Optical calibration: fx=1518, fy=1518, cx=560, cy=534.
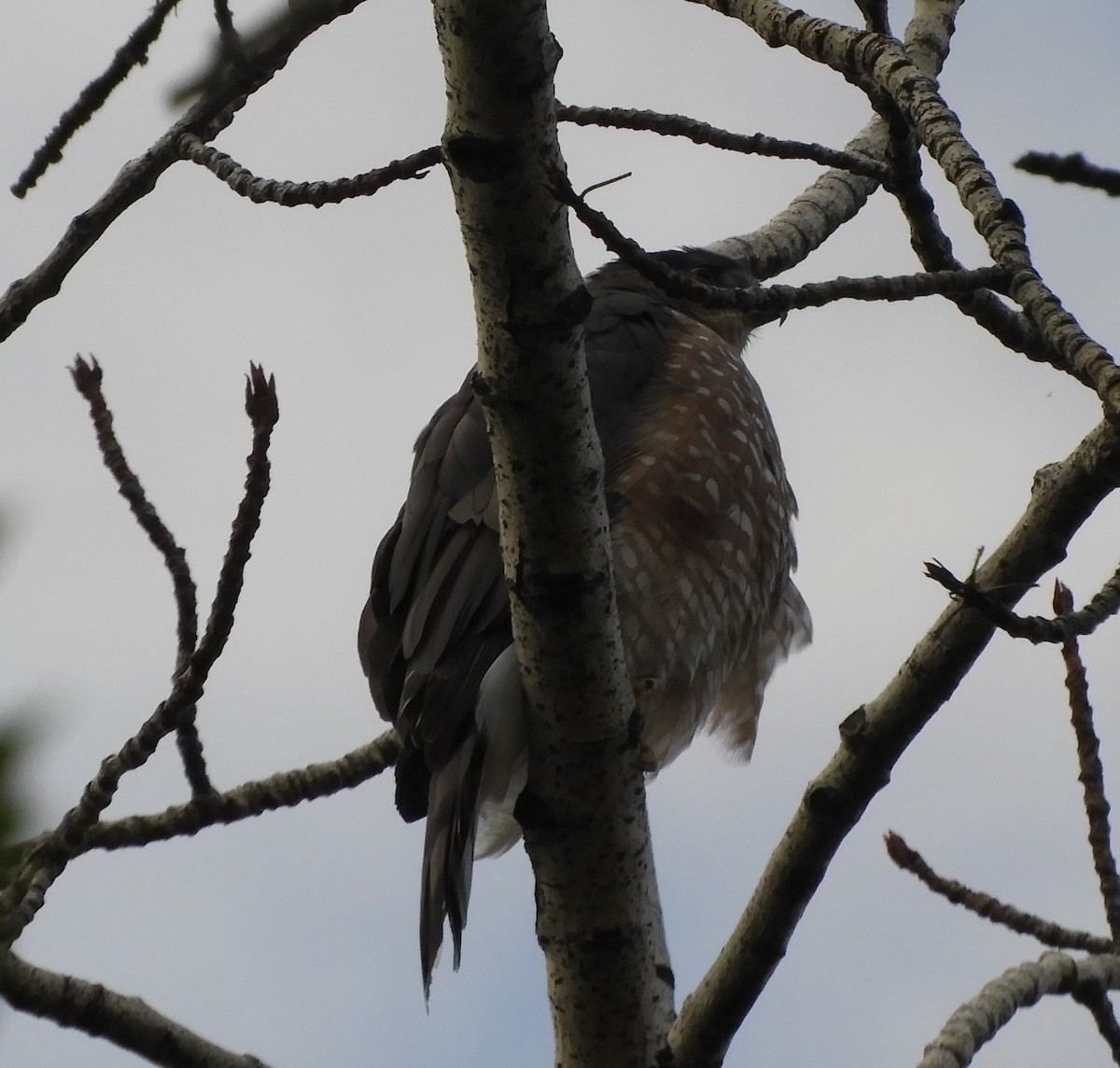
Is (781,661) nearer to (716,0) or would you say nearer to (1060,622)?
(716,0)

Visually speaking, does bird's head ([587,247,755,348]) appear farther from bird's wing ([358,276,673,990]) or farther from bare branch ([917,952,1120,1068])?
bare branch ([917,952,1120,1068])

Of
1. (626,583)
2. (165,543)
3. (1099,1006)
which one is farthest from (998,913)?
(165,543)

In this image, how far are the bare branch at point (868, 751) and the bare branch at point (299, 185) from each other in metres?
1.17

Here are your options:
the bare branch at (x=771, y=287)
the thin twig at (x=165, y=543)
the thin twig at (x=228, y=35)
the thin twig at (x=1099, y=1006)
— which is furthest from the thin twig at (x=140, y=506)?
the thin twig at (x=1099, y=1006)

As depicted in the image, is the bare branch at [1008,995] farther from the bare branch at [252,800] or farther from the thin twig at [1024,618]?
the bare branch at [252,800]

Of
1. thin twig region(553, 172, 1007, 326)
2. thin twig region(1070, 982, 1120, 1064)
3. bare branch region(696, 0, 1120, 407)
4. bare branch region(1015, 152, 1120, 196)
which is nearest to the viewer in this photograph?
bare branch region(1015, 152, 1120, 196)

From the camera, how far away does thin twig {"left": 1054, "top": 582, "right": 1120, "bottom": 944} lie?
3131mm

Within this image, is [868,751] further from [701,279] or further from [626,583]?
[701,279]

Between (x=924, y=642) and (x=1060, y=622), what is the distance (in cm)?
33

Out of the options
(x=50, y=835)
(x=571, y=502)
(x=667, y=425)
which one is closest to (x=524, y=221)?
(x=571, y=502)

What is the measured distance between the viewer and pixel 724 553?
4.17 metres

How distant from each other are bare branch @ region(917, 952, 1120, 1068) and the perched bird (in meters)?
0.95

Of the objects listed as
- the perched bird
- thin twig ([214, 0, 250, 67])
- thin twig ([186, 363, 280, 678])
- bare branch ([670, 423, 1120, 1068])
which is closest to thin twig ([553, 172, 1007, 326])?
bare branch ([670, 423, 1120, 1068])

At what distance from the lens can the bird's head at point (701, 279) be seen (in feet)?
16.0
